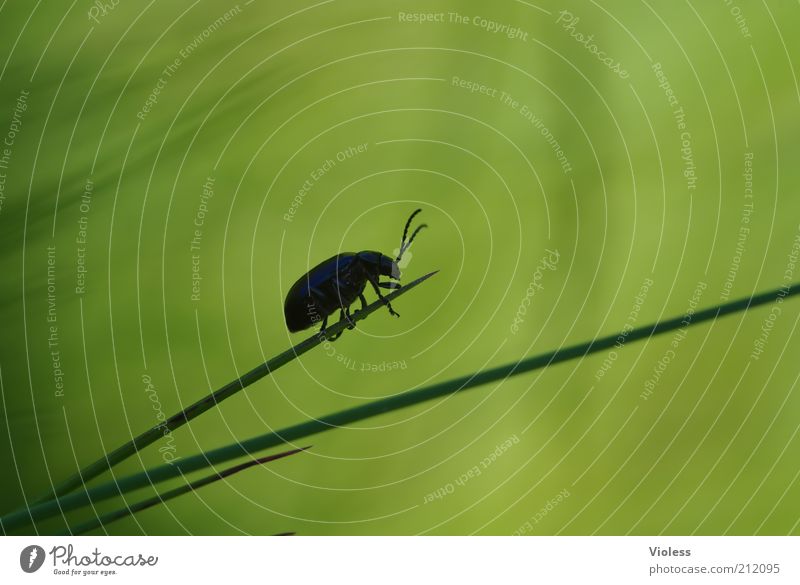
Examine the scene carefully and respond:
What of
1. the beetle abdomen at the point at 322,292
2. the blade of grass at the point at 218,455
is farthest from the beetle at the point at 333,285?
the blade of grass at the point at 218,455

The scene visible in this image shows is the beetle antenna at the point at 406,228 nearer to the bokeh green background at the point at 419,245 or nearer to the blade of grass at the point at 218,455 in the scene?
the bokeh green background at the point at 419,245

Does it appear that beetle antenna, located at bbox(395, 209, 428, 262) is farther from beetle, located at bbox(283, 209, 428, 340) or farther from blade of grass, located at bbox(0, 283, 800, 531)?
blade of grass, located at bbox(0, 283, 800, 531)

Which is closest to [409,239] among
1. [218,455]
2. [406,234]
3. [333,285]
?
[406,234]

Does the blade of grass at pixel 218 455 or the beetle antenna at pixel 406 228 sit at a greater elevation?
the beetle antenna at pixel 406 228

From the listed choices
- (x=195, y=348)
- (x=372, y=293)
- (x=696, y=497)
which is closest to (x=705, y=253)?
(x=696, y=497)

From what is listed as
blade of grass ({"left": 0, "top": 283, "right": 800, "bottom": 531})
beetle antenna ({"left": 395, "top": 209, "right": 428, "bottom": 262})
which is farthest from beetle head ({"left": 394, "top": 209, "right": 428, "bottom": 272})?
blade of grass ({"left": 0, "top": 283, "right": 800, "bottom": 531})
